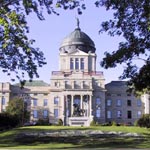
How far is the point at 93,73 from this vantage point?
14975 cm

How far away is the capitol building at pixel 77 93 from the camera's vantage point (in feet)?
465

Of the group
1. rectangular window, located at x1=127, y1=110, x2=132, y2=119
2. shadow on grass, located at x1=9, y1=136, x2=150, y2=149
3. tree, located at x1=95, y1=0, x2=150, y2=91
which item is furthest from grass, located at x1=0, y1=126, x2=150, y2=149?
rectangular window, located at x1=127, y1=110, x2=132, y2=119

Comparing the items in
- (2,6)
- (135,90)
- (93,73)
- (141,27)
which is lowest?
(135,90)

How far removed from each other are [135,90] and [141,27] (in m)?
4.99

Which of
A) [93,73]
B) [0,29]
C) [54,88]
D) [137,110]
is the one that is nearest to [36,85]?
[54,88]

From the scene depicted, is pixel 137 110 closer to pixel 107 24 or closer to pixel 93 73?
pixel 93 73

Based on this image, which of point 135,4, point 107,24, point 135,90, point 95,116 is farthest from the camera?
point 95,116

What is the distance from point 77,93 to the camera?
141 metres


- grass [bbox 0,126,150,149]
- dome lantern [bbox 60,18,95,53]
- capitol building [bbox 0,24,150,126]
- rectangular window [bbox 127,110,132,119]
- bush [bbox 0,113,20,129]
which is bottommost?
grass [bbox 0,126,150,149]

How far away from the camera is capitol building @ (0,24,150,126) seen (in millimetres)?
141750

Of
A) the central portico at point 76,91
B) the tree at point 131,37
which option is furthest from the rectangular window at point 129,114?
the tree at point 131,37

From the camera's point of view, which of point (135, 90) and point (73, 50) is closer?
point (135, 90)

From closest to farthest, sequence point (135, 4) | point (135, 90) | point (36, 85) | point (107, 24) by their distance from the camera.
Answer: point (135, 4) → point (107, 24) → point (135, 90) → point (36, 85)

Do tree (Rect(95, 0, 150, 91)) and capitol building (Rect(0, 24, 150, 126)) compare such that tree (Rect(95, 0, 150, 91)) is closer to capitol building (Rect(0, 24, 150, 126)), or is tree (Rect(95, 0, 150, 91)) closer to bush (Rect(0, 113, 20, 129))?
bush (Rect(0, 113, 20, 129))
